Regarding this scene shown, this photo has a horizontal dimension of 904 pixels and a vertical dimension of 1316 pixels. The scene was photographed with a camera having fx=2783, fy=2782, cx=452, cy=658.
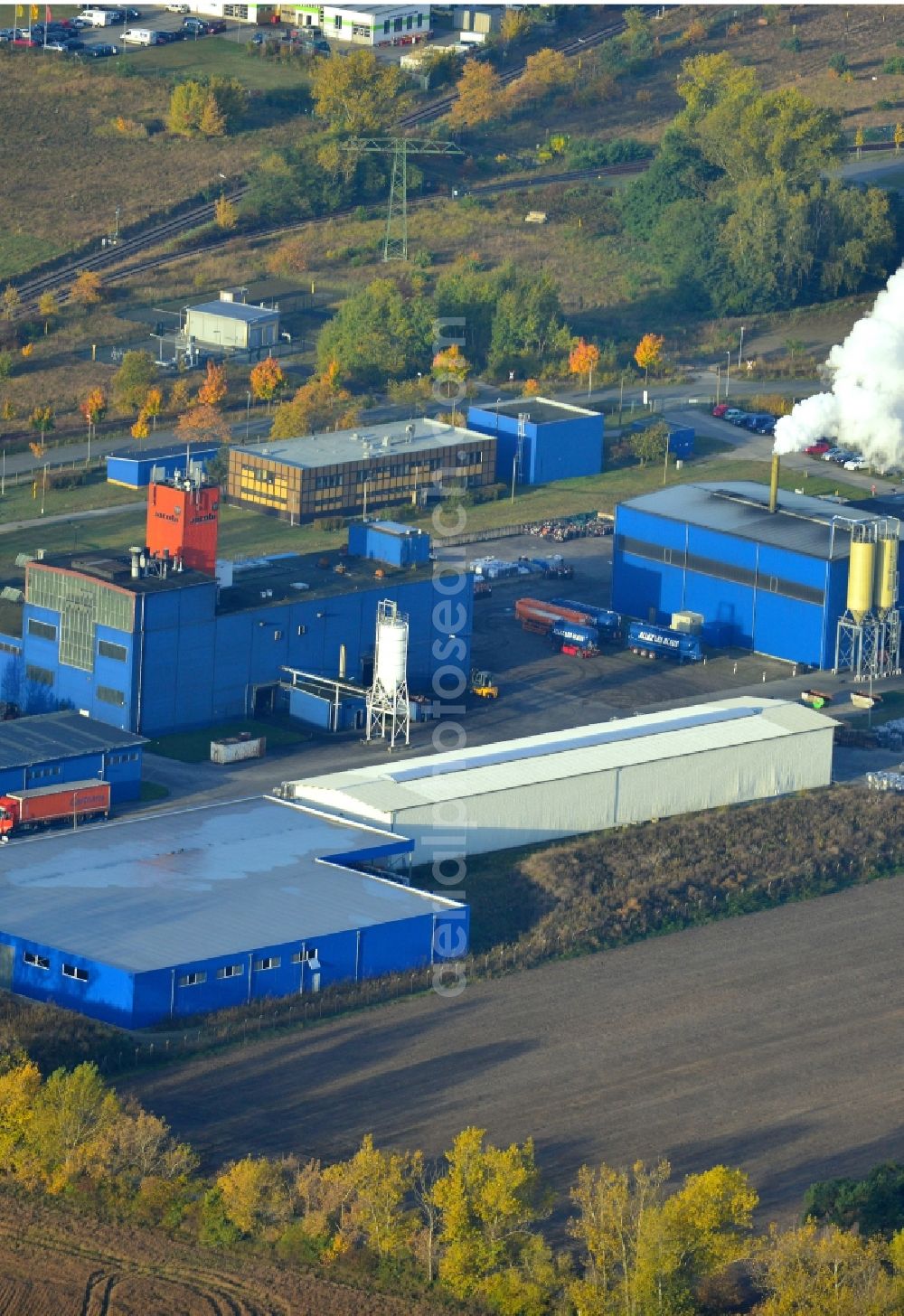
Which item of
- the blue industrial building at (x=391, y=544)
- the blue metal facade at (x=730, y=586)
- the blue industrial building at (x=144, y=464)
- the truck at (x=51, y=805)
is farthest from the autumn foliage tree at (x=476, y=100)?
the truck at (x=51, y=805)

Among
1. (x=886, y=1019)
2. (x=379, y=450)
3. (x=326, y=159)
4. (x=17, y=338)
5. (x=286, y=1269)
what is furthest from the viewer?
(x=326, y=159)

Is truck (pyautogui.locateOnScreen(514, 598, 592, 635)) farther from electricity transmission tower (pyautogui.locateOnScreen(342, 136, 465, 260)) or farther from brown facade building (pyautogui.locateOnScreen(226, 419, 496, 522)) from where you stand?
electricity transmission tower (pyautogui.locateOnScreen(342, 136, 465, 260))

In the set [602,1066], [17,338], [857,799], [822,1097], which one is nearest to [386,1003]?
[602,1066]

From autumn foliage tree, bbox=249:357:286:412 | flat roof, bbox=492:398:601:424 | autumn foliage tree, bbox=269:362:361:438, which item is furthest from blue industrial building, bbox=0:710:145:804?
autumn foliage tree, bbox=249:357:286:412

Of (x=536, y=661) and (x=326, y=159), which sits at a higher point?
(x=326, y=159)

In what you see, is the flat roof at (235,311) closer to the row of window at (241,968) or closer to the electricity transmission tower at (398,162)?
the electricity transmission tower at (398,162)

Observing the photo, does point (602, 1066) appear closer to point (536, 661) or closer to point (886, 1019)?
point (886, 1019)
